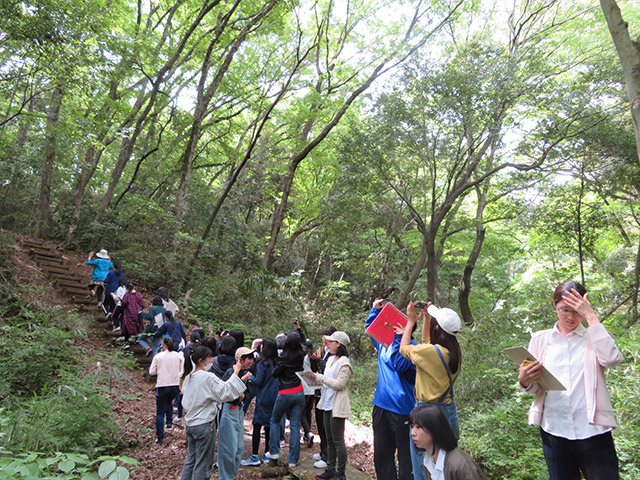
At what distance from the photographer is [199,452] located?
3973 mm

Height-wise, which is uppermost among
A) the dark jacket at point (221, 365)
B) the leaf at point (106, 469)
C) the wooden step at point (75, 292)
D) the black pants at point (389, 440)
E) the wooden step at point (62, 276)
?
the wooden step at point (62, 276)

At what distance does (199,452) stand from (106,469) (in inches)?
103

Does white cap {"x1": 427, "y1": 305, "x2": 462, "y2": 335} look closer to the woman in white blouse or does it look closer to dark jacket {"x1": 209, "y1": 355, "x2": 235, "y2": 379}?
the woman in white blouse

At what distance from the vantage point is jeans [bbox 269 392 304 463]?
16.0 ft

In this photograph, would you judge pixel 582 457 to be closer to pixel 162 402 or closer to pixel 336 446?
pixel 336 446

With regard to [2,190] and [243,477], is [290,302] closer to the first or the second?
[243,477]

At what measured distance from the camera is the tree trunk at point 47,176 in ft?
41.0

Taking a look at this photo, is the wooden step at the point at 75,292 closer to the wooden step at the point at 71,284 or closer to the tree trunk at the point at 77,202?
the wooden step at the point at 71,284

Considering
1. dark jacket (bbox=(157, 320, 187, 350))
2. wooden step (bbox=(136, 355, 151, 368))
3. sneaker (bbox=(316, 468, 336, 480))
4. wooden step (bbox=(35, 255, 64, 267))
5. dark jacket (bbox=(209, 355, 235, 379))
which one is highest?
wooden step (bbox=(35, 255, 64, 267))

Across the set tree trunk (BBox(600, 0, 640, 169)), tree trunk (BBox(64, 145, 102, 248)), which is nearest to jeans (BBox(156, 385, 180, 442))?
tree trunk (BBox(600, 0, 640, 169))

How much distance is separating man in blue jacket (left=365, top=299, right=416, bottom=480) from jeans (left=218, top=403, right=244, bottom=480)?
5.52 feet

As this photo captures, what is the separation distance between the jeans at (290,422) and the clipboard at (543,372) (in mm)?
3179

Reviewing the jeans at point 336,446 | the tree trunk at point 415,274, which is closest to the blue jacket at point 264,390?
the jeans at point 336,446

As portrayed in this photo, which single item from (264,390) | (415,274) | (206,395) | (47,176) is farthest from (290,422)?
(47,176)
